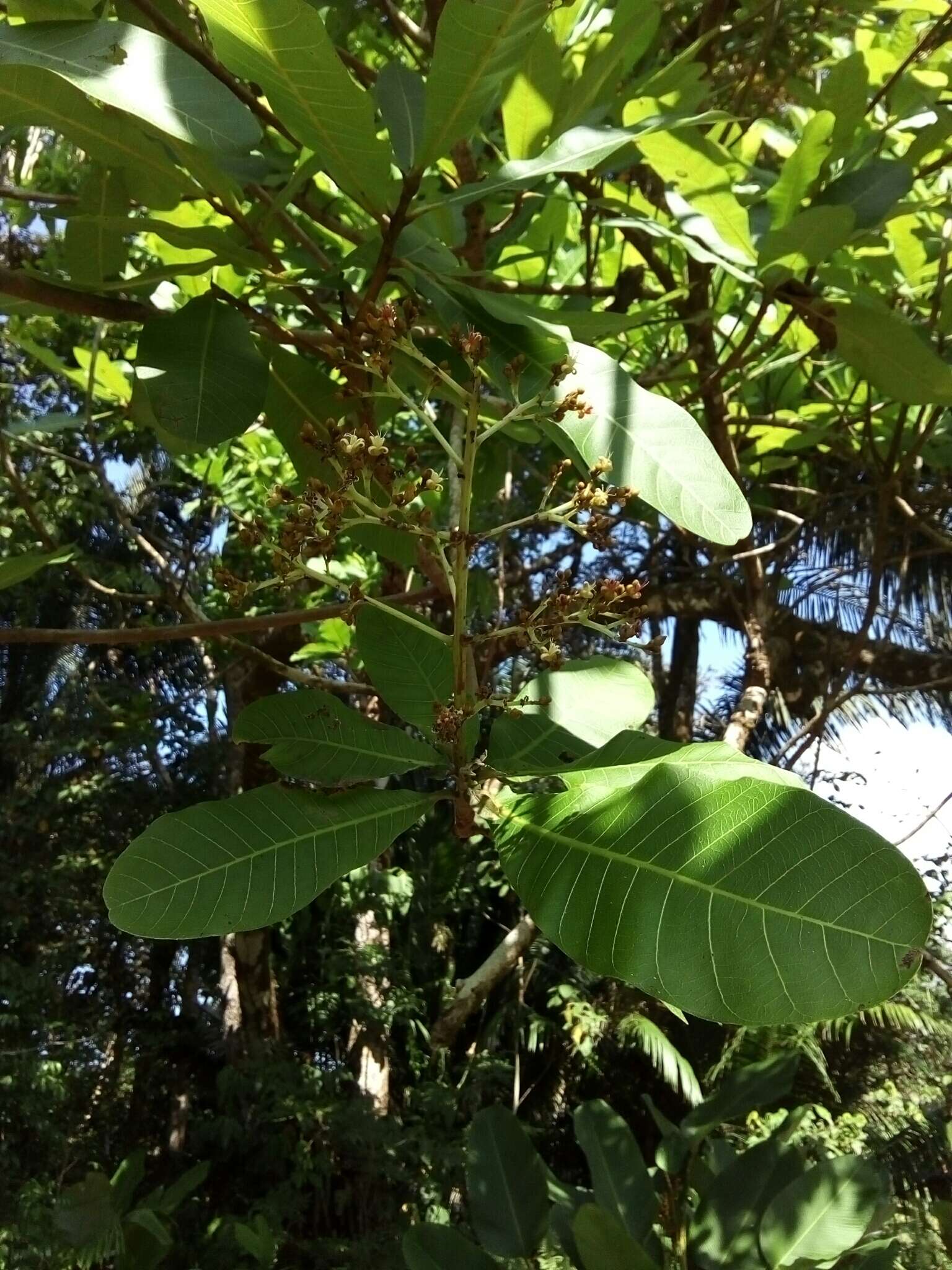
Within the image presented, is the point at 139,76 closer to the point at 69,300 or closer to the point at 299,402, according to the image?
the point at 69,300

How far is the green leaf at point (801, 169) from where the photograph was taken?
0.98m

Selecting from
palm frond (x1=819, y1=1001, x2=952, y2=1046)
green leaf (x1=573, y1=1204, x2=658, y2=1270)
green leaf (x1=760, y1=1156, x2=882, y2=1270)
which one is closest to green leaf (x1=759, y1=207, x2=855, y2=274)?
green leaf (x1=573, y1=1204, x2=658, y2=1270)

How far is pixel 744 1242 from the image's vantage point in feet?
6.97

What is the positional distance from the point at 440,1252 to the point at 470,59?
2083 millimetres

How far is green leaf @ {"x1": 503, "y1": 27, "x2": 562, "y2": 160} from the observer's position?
0.93 m

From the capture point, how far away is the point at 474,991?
101 cm

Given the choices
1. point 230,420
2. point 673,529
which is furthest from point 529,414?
point 673,529

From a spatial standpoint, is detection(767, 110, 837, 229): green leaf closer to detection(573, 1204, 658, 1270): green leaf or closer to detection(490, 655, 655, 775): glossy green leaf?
detection(490, 655, 655, 775): glossy green leaf

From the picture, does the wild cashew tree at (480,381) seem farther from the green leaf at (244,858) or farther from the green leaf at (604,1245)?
the green leaf at (604,1245)

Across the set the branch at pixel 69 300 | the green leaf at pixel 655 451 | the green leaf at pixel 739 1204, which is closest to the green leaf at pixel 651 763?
the green leaf at pixel 655 451

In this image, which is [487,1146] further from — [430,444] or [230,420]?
[230,420]

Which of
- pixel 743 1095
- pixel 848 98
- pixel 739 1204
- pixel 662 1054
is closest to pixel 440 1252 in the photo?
pixel 739 1204

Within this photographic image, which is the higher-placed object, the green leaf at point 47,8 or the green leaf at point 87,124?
the green leaf at point 47,8

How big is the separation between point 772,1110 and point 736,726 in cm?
390
